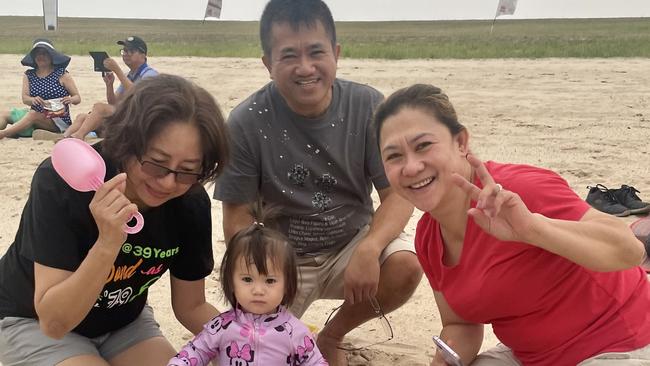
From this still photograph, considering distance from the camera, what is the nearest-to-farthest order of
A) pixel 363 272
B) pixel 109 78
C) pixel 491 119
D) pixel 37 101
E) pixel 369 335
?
pixel 363 272
pixel 369 335
pixel 37 101
pixel 109 78
pixel 491 119

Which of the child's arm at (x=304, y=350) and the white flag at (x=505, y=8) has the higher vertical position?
the white flag at (x=505, y=8)

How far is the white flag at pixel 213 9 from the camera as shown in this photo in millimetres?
26916

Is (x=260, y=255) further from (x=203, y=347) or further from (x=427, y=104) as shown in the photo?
(x=427, y=104)

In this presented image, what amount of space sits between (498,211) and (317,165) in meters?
1.25

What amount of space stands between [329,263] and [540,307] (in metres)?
1.21

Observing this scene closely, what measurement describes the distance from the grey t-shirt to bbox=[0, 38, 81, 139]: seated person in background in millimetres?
5695

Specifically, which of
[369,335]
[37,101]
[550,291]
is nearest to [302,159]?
[369,335]

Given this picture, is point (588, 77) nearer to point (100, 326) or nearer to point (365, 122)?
point (365, 122)

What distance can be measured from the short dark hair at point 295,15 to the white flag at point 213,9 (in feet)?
81.9

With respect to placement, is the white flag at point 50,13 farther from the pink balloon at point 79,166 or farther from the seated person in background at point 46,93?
the pink balloon at point 79,166

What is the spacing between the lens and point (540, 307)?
211 centimetres

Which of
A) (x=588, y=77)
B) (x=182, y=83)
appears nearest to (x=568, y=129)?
(x=588, y=77)

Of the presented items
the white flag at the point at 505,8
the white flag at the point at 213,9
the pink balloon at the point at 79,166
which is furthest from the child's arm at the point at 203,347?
Result: the white flag at the point at 505,8

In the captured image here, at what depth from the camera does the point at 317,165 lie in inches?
116
